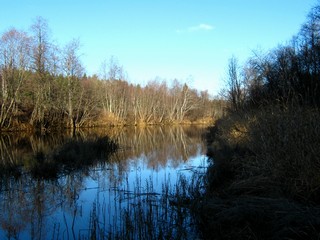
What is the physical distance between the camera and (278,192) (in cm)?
534

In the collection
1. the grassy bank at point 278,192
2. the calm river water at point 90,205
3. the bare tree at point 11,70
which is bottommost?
the calm river water at point 90,205

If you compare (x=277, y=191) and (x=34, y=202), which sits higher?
(x=277, y=191)

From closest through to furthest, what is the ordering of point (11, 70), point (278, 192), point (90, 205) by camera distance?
1. point (278, 192)
2. point (90, 205)
3. point (11, 70)

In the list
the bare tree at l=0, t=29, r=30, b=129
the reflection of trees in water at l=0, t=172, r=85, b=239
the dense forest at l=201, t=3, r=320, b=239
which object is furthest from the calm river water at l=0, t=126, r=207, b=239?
the bare tree at l=0, t=29, r=30, b=129

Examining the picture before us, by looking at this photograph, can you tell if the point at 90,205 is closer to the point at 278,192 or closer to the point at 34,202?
the point at 34,202

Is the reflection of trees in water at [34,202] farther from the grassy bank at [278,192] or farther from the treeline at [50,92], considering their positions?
the treeline at [50,92]

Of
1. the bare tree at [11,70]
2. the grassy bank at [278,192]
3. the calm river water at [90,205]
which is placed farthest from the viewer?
the bare tree at [11,70]

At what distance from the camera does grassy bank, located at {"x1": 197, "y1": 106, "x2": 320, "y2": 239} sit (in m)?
4.23

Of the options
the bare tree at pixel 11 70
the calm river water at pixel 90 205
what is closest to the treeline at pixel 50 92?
the bare tree at pixel 11 70

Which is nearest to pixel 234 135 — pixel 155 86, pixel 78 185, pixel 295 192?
pixel 78 185

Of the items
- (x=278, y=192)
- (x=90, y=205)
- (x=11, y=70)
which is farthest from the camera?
(x=11, y=70)

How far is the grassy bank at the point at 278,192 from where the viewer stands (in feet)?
13.9

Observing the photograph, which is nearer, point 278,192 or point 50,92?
point 278,192

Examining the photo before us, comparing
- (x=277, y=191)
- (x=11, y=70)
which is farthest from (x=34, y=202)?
(x=11, y=70)
